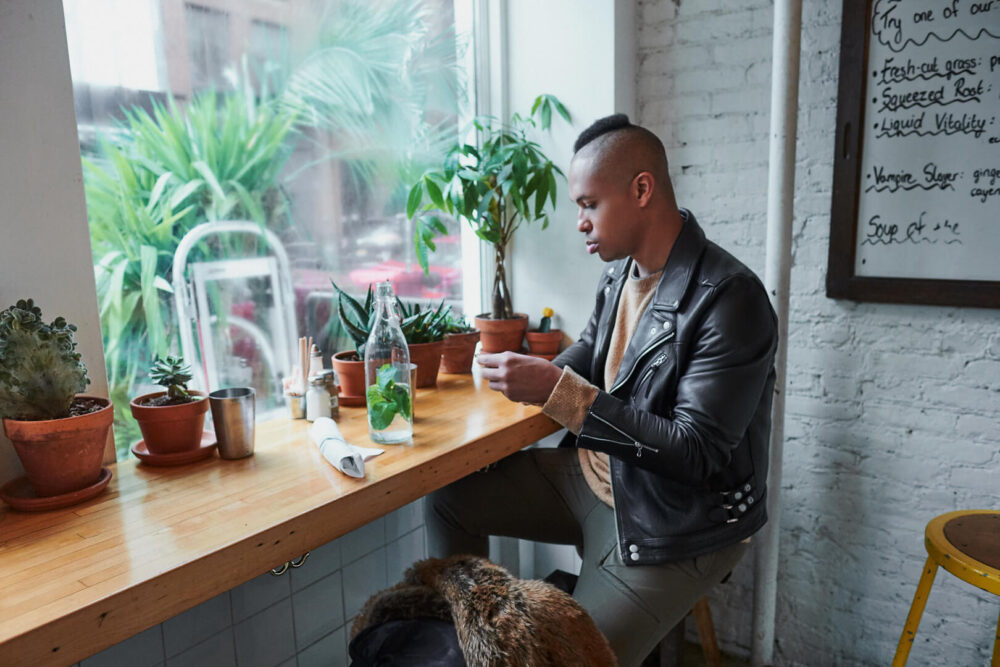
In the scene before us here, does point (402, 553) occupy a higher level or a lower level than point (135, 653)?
lower

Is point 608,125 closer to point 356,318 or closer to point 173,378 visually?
point 356,318

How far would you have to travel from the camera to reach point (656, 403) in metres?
1.47

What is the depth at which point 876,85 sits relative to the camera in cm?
173

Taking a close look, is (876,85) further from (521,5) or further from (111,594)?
(111,594)

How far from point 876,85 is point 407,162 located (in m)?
1.30

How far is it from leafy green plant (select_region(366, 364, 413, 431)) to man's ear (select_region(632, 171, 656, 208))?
26.3 inches

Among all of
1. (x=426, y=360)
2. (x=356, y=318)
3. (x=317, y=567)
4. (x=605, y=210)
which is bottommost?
(x=317, y=567)

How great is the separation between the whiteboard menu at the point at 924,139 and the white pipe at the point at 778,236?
13cm

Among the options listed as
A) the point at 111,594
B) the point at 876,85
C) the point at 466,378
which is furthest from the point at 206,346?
the point at 876,85

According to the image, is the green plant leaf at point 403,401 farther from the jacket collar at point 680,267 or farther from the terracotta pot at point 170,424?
the jacket collar at point 680,267

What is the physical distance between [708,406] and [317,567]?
109cm

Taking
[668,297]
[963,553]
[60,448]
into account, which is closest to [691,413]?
[668,297]

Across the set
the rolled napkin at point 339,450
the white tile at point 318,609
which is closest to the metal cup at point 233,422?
the rolled napkin at point 339,450

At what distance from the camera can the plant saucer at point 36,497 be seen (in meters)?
1.15
